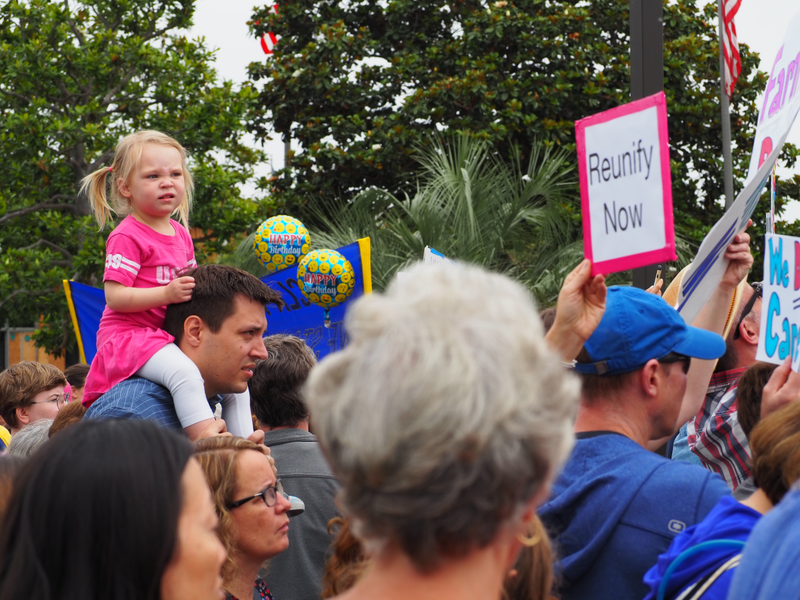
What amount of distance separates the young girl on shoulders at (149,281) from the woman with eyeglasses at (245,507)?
41 cm

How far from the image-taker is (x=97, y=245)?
1223 cm

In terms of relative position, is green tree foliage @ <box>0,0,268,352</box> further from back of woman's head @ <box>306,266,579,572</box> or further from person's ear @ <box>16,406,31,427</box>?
back of woman's head @ <box>306,266,579,572</box>

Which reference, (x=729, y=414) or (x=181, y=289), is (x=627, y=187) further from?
(x=181, y=289)

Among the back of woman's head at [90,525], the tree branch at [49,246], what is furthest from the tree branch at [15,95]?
the back of woman's head at [90,525]

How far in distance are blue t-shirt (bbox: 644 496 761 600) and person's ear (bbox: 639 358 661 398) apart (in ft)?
1.42

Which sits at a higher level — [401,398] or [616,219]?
[616,219]

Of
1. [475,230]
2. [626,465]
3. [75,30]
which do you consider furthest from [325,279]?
[75,30]

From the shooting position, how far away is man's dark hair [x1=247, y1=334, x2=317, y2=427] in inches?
145

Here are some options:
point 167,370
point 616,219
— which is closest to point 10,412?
point 167,370

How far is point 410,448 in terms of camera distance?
111cm

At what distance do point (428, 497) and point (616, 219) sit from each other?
135 centimetres

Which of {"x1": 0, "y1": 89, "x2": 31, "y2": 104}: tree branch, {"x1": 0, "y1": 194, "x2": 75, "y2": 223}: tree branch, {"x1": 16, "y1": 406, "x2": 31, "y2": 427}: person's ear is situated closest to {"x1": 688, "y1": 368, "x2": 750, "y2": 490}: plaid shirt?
{"x1": 16, "y1": 406, "x2": 31, "y2": 427}: person's ear

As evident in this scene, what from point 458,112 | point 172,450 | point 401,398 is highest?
point 458,112

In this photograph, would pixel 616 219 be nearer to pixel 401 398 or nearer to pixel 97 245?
pixel 401 398
